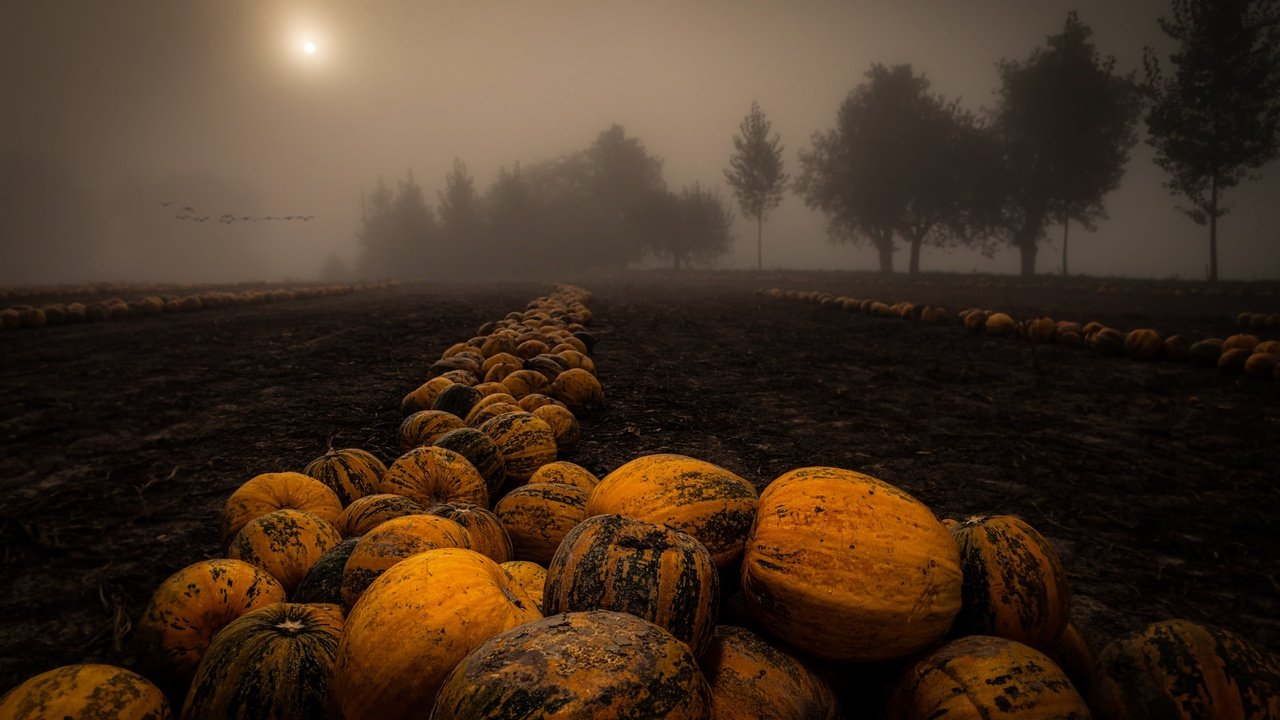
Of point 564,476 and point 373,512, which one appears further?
point 564,476

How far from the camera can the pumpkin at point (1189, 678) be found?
1.66 m

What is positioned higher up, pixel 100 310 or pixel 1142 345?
pixel 100 310

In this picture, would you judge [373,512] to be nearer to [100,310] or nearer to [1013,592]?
[1013,592]

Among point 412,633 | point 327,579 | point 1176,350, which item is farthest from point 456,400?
point 1176,350

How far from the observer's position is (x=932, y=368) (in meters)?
9.04

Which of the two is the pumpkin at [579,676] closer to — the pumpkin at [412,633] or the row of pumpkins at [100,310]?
the pumpkin at [412,633]

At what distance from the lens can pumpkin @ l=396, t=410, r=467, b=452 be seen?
14.9 ft

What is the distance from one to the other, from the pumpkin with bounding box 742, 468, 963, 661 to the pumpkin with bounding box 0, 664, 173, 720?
2086 millimetres

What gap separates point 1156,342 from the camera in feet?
30.7

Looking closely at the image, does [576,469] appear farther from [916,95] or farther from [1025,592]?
[916,95]

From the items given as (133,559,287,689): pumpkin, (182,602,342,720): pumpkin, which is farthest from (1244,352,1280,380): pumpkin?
(133,559,287,689): pumpkin

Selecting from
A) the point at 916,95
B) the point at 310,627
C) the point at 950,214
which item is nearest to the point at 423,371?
the point at 310,627

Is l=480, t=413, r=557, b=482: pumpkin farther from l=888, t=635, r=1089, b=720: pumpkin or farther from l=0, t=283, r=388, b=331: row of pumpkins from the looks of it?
l=0, t=283, r=388, b=331: row of pumpkins

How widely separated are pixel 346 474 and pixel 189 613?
139cm
